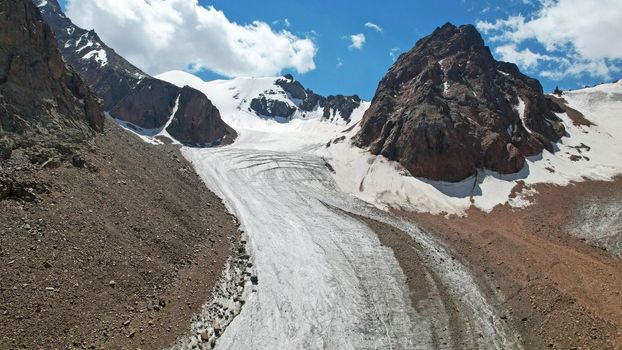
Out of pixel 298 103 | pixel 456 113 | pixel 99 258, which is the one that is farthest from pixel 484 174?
pixel 298 103

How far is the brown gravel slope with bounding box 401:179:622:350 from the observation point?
846 inches

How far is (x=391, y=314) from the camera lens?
23.0 metres

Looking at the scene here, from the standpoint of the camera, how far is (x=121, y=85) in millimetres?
108750

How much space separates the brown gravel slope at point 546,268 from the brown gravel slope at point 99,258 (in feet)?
55.0

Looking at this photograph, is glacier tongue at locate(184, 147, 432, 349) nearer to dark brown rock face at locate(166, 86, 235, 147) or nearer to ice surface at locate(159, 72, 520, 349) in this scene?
ice surface at locate(159, 72, 520, 349)

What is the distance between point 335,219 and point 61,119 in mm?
21279

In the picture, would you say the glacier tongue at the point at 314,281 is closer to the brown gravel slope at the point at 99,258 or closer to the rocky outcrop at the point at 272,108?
the brown gravel slope at the point at 99,258

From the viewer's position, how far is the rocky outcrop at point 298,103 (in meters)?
148

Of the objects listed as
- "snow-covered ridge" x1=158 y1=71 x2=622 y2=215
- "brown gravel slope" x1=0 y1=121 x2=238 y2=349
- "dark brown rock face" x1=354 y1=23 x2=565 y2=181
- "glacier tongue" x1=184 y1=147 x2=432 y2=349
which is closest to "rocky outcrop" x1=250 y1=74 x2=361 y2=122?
"dark brown rock face" x1=354 y1=23 x2=565 y2=181

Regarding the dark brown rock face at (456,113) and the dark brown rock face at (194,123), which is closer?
the dark brown rock face at (456,113)

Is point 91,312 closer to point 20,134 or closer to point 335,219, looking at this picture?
point 20,134

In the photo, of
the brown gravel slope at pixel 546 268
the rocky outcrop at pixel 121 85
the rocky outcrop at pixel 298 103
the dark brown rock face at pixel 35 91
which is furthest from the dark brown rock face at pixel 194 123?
the brown gravel slope at pixel 546 268

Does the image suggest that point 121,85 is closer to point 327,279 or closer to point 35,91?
point 35,91

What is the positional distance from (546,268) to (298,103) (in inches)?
6150
